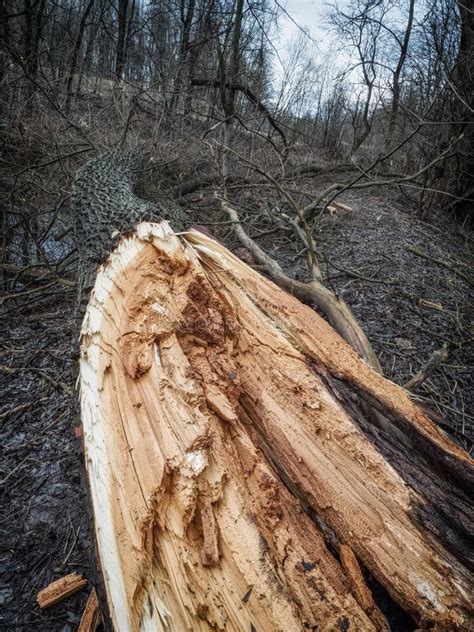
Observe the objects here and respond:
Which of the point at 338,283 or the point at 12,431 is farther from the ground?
the point at 338,283

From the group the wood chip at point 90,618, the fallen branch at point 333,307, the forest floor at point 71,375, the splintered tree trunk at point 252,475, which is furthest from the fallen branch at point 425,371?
the wood chip at point 90,618

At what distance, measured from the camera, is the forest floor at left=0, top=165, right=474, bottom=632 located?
135 cm

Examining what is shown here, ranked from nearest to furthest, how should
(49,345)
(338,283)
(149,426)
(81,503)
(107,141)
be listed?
(149,426) → (81,503) → (49,345) → (338,283) → (107,141)

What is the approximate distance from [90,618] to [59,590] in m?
0.20

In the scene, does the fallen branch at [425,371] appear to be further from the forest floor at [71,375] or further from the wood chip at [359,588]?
the wood chip at [359,588]

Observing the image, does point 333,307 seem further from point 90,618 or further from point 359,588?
point 90,618

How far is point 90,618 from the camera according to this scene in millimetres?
1119

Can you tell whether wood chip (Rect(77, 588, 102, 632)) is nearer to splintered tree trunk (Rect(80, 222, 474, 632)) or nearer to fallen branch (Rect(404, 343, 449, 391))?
splintered tree trunk (Rect(80, 222, 474, 632))

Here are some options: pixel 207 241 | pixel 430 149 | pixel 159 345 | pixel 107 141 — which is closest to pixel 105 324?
pixel 159 345

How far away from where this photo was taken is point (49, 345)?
2.56m

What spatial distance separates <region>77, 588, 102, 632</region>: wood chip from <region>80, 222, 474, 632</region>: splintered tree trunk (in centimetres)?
43

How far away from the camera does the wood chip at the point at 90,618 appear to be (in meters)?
1.09

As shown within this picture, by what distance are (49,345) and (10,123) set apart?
395cm

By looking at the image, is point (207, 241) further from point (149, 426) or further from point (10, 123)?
point (10, 123)
